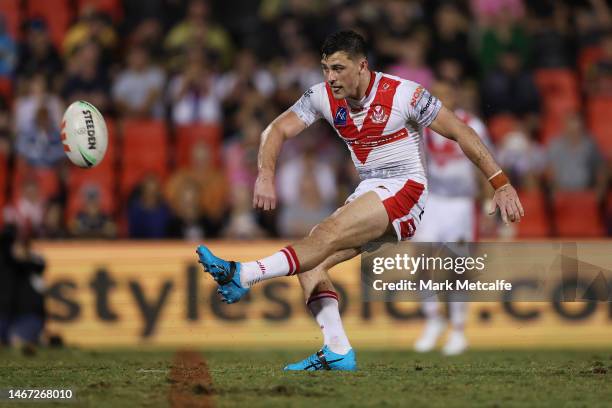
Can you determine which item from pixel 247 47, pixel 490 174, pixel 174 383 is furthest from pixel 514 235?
pixel 174 383

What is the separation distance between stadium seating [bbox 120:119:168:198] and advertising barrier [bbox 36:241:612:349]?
87.8 inches

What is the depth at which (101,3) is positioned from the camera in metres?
17.7

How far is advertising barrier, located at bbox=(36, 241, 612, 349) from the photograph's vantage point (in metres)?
13.2

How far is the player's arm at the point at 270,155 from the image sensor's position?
8031 mm

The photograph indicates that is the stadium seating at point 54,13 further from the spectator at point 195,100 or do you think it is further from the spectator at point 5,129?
the spectator at point 195,100

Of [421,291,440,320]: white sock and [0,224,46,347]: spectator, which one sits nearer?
[421,291,440,320]: white sock

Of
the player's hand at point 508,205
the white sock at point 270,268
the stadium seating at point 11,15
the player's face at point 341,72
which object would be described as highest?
the stadium seating at point 11,15

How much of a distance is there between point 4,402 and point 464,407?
283 cm

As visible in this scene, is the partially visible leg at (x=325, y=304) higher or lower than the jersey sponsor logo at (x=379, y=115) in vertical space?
lower

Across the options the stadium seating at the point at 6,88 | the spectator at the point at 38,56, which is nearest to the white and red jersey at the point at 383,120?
the spectator at the point at 38,56

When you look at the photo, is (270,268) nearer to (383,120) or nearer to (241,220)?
(383,120)

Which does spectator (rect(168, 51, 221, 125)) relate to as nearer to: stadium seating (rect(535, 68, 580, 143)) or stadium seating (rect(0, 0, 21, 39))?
stadium seating (rect(0, 0, 21, 39))

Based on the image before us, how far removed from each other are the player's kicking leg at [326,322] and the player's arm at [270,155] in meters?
0.74

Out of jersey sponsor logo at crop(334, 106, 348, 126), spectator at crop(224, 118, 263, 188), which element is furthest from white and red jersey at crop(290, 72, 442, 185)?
spectator at crop(224, 118, 263, 188)
